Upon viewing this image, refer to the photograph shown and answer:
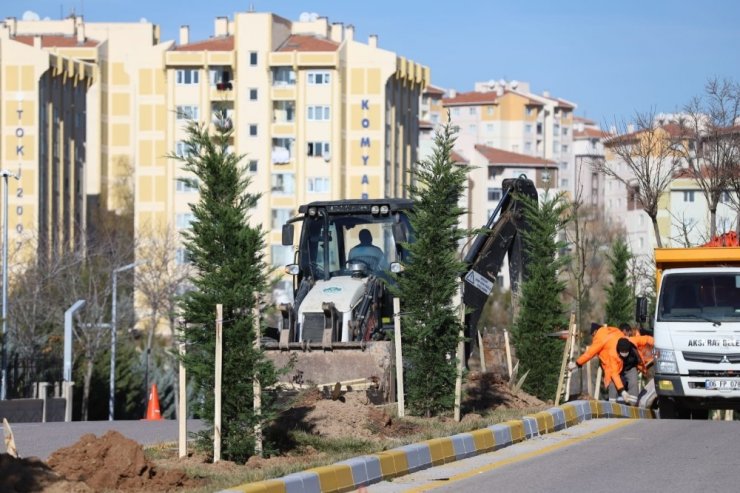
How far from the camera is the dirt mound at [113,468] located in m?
12.4

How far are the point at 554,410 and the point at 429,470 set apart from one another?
17.2 ft

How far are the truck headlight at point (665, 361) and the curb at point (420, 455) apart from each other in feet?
5.49

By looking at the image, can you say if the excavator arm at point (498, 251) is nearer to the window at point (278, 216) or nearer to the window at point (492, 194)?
the window at point (278, 216)

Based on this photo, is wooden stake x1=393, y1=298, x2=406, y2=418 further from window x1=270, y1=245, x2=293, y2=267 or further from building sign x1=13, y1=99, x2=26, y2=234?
window x1=270, y1=245, x2=293, y2=267

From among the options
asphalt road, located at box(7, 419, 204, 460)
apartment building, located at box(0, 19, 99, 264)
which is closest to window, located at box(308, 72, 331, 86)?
apartment building, located at box(0, 19, 99, 264)

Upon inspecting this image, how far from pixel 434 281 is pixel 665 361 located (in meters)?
5.05

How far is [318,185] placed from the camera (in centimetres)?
10156

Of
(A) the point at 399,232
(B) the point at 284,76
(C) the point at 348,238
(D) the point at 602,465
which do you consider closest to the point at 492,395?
(A) the point at 399,232

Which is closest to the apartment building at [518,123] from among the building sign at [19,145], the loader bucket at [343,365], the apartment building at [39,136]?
the apartment building at [39,136]

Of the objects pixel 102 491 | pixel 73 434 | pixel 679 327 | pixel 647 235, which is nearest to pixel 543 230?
pixel 679 327

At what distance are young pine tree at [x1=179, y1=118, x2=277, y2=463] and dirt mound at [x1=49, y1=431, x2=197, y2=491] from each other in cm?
191

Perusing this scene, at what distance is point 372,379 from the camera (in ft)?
65.3

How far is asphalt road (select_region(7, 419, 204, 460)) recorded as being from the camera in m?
17.8

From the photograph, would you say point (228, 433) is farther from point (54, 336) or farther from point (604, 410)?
point (54, 336)
